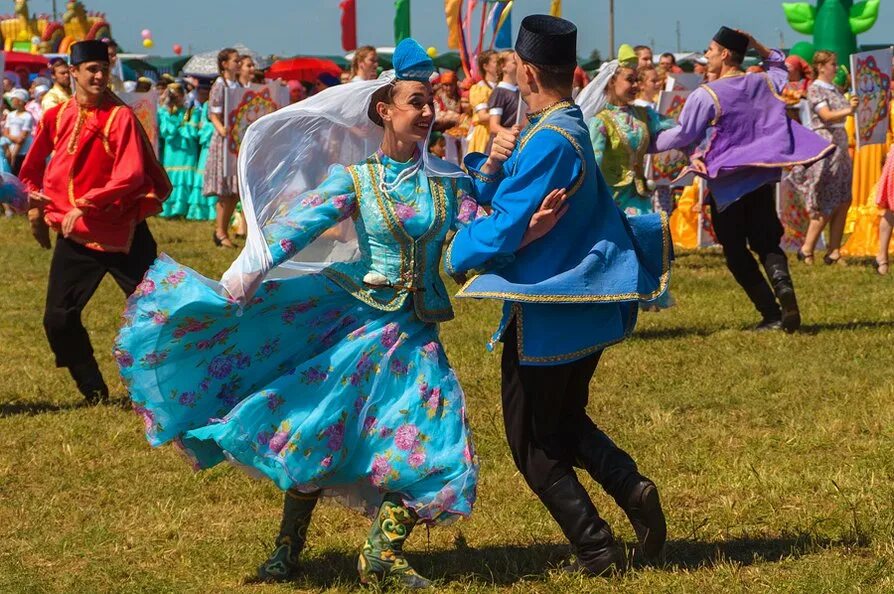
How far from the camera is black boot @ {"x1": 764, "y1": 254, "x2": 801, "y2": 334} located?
9367mm

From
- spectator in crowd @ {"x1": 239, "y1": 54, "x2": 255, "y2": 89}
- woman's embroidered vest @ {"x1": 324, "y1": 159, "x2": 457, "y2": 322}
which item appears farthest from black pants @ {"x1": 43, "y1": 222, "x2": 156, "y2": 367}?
spectator in crowd @ {"x1": 239, "y1": 54, "x2": 255, "y2": 89}

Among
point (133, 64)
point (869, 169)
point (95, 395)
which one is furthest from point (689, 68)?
point (95, 395)

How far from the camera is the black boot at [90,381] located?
8016 mm

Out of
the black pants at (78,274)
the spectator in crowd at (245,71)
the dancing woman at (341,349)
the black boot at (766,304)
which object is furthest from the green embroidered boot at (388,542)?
the spectator in crowd at (245,71)

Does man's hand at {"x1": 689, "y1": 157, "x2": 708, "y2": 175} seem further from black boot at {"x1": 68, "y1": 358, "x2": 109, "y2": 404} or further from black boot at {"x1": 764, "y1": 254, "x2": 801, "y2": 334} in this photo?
black boot at {"x1": 68, "y1": 358, "x2": 109, "y2": 404}

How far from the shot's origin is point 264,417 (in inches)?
184

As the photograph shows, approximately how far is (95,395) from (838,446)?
3973 millimetres

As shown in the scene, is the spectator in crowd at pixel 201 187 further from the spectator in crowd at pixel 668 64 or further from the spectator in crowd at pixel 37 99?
the spectator in crowd at pixel 668 64

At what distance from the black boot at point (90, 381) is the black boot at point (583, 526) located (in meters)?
3.99

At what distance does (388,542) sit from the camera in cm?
472

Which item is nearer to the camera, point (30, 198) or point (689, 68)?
point (30, 198)

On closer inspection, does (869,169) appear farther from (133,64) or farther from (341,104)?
(133,64)

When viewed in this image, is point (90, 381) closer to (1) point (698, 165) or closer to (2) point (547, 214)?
(1) point (698, 165)

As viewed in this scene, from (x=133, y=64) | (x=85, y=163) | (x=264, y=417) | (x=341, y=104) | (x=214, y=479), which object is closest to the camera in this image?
(x=264, y=417)
